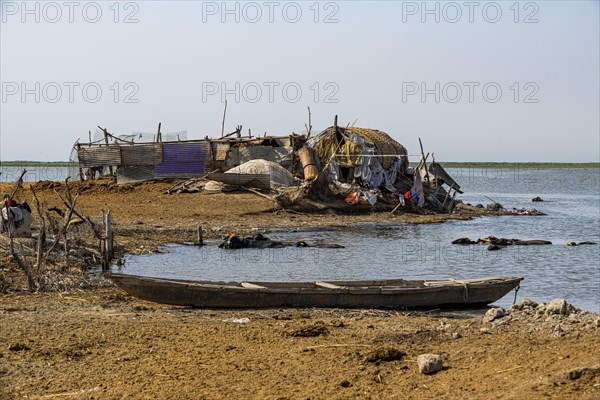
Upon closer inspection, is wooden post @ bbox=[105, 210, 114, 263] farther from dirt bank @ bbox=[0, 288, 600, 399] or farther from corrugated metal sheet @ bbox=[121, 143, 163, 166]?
corrugated metal sheet @ bbox=[121, 143, 163, 166]

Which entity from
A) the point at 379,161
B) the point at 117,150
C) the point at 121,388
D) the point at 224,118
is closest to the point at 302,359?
the point at 121,388

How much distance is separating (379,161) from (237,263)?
51.0 ft

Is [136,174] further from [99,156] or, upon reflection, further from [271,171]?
[271,171]

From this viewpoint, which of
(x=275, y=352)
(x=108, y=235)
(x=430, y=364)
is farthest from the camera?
(x=108, y=235)

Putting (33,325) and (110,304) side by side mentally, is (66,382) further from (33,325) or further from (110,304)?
(110,304)

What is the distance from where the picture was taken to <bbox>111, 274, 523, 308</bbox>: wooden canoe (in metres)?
11.1

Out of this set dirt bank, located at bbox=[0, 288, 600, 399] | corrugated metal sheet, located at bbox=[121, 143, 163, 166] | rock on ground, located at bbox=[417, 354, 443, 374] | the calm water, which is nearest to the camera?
dirt bank, located at bbox=[0, 288, 600, 399]

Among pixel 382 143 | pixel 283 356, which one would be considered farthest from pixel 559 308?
Answer: pixel 382 143

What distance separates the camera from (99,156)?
33.5 m

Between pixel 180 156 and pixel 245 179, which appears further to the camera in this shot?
pixel 180 156

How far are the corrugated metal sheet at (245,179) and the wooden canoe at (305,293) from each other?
1746cm

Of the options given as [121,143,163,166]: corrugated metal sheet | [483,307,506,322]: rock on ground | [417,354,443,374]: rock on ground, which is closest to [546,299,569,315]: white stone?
[483,307,506,322]: rock on ground

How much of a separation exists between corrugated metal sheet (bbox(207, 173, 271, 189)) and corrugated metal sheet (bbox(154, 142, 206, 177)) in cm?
421

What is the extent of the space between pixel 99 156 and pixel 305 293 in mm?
23933
